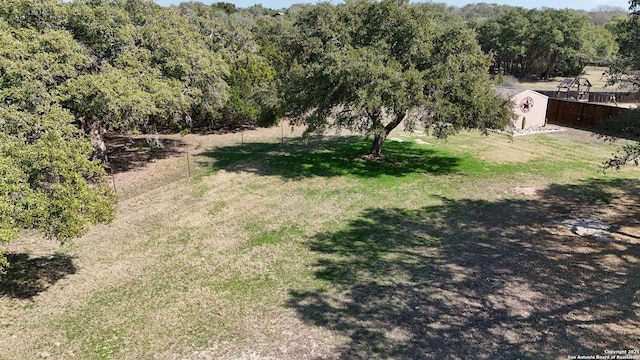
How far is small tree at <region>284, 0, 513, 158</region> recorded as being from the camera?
701 inches

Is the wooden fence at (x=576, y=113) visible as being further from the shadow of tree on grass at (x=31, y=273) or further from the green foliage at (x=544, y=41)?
the shadow of tree on grass at (x=31, y=273)

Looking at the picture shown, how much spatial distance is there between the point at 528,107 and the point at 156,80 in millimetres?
24972

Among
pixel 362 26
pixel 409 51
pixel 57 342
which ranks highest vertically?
pixel 362 26

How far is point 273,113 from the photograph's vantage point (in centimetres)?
2644

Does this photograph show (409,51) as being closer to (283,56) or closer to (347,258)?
(347,258)

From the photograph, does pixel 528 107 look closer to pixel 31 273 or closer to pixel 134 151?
pixel 134 151

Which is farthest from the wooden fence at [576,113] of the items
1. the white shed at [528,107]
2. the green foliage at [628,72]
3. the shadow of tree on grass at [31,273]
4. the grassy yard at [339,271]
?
the shadow of tree on grass at [31,273]

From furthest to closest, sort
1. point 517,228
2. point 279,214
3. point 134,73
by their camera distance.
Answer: point 134,73 → point 279,214 → point 517,228

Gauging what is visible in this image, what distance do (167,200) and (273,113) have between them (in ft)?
37.1

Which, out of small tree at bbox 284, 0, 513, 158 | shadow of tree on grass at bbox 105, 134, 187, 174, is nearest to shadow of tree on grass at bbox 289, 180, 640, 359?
small tree at bbox 284, 0, 513, 158

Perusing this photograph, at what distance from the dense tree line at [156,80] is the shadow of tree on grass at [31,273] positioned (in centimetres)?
210

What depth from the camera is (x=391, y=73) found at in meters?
17.7

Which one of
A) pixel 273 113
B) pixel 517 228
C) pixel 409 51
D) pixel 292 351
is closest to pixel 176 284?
pixel 292 351

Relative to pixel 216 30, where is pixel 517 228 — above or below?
below
